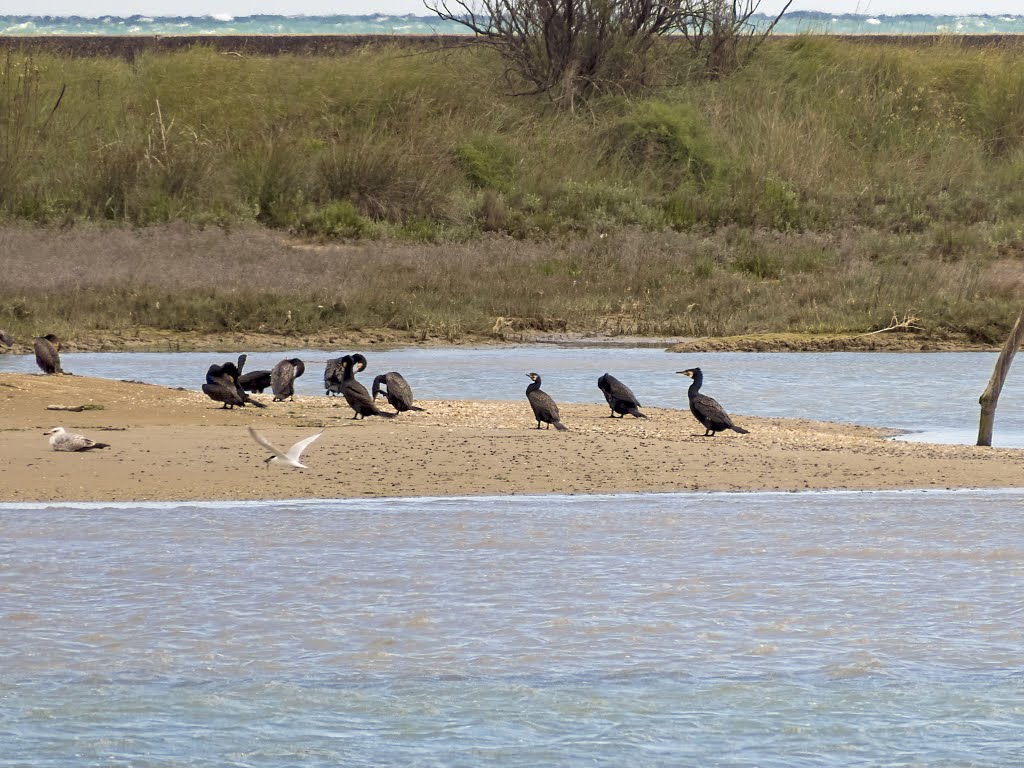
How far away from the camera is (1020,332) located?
1422cm

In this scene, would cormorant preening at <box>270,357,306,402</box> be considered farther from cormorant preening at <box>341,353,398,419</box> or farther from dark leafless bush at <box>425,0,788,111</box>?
dark leafless bush at <box>425,0,788,111</box>

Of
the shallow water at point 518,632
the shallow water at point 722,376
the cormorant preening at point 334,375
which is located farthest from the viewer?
the shallow water at point 722,376

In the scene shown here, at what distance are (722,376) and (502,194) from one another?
12.4 m

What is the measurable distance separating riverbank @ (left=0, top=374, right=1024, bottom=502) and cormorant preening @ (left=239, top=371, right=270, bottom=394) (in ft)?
2.71

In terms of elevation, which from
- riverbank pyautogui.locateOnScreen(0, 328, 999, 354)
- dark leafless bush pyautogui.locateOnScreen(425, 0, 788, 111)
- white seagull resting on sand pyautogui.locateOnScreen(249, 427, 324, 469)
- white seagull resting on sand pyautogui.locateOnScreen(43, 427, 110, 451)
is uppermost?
dark leafless bush pyautogui.locateOnScreen(425, 0, 788, 111)

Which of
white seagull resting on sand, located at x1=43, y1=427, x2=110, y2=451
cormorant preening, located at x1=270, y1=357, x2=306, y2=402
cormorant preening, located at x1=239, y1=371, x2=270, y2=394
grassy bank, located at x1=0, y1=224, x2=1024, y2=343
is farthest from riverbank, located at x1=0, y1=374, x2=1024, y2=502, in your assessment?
grassy bank, located at x1=0, y1=224, x2=1024, y2=343

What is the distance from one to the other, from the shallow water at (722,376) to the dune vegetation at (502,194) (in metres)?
1.84

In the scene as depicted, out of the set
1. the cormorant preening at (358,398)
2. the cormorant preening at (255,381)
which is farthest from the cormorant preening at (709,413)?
the cormorant preening at (255,381)

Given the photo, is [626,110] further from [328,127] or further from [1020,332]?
[1020,332]

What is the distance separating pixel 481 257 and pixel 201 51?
41.5 ft

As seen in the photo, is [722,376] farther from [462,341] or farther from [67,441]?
[67,441]

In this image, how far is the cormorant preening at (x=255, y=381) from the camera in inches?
619

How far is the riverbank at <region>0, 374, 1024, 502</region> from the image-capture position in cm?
1155

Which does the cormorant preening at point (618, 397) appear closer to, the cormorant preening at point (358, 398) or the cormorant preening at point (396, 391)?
the cormorant preening at point (396, 391)
